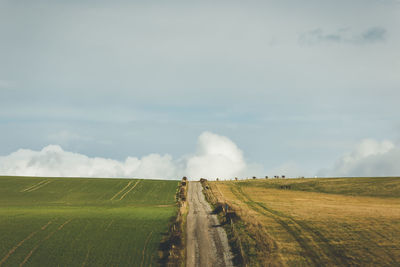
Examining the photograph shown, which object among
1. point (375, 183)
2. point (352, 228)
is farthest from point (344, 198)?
point (352, 228)

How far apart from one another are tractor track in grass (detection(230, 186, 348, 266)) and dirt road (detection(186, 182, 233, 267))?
8771mm

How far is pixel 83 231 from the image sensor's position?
44562 mm

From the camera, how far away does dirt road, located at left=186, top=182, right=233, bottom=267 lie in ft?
116

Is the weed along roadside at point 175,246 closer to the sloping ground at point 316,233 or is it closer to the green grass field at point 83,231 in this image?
the green grass field at point 83,231

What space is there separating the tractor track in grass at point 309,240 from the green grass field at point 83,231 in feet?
54.1

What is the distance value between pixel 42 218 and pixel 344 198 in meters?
63.3

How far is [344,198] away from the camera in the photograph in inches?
3066

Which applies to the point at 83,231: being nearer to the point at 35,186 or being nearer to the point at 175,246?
the point at 175,246

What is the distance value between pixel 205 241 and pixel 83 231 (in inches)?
648

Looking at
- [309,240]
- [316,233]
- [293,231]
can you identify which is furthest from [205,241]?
[316,233]

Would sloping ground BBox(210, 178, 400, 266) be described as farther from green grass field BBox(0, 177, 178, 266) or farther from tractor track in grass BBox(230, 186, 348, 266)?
green grass field BBox(0, 177, 178, 266)

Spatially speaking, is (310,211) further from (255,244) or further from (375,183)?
(375,183)

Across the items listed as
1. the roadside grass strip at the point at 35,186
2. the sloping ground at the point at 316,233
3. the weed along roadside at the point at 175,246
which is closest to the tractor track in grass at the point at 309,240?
the sloping ground at the point at 316,233

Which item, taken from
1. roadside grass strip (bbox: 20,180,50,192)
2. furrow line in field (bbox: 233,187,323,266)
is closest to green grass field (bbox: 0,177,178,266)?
roadside grass strip (bbox: 20,180,50,192)
